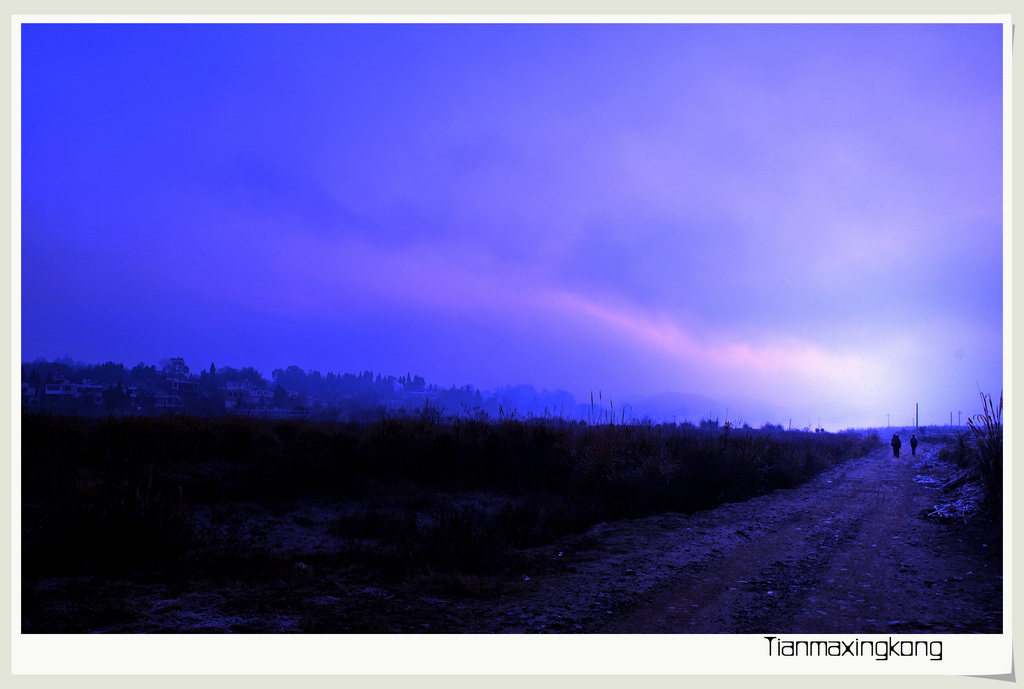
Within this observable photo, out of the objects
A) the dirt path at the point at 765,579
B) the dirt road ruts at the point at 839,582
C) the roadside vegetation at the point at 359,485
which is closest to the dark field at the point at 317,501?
the roadside vegetation at the point at 359,485

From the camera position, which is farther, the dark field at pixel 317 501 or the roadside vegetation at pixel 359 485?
the roadside vegetation at pixel 359 485

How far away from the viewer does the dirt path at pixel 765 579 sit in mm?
5508

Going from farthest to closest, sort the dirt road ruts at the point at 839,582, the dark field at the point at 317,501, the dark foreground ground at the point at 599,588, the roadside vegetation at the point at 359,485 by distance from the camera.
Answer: the roadside vegetation at the point at 359,485 → the dark field at the point at 317,501 → the dark foreground ground at the point at 599,588 → the dirt road ruts at the point at 839,582

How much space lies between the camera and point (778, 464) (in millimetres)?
17484

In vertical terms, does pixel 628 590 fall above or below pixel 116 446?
below

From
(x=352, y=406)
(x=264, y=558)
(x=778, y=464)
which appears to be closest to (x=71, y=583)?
(x=264, y=558)

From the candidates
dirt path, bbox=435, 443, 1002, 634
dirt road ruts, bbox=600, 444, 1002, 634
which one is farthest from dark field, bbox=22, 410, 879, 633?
dirt road ruts, bbox=600, 444, 1002, 634

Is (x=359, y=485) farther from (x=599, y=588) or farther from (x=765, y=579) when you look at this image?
(x=765, y=579)

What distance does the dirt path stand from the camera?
5508 mm

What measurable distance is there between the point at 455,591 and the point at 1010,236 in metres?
6.97

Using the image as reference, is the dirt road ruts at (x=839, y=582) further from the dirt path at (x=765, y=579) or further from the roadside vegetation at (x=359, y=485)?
the roadside vegetation at (x=359, y=485)

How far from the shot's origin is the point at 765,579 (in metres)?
6.86
